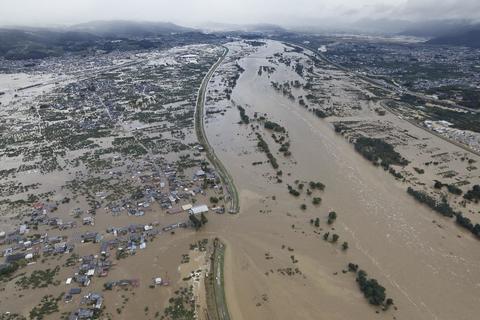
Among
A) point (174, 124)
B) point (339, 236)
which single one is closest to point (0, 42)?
point (174, 124)

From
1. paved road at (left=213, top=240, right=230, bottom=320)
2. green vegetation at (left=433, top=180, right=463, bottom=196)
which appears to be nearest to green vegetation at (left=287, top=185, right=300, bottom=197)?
paved road at (left=213, top=240, right=230, bottom=320)

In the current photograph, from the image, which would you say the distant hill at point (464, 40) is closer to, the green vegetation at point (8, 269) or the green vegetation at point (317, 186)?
the green vegetation at point (317, 186)

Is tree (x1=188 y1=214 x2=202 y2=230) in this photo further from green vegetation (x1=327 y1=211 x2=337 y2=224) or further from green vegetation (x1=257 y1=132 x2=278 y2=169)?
green vegetation (x1=257 y1=132 x2=278 y2=169)

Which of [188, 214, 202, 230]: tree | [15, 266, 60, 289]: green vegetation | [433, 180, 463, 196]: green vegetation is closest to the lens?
[15, 266, 60, 289]: green vegetation

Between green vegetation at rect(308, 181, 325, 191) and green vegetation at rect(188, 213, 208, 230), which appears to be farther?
green vegetation at rect(308, 181, 325, 191)

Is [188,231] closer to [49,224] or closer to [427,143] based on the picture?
[49,224]

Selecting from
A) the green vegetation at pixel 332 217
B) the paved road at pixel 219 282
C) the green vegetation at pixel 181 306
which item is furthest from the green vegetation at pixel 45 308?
the green vegetation at pixel 332 217
